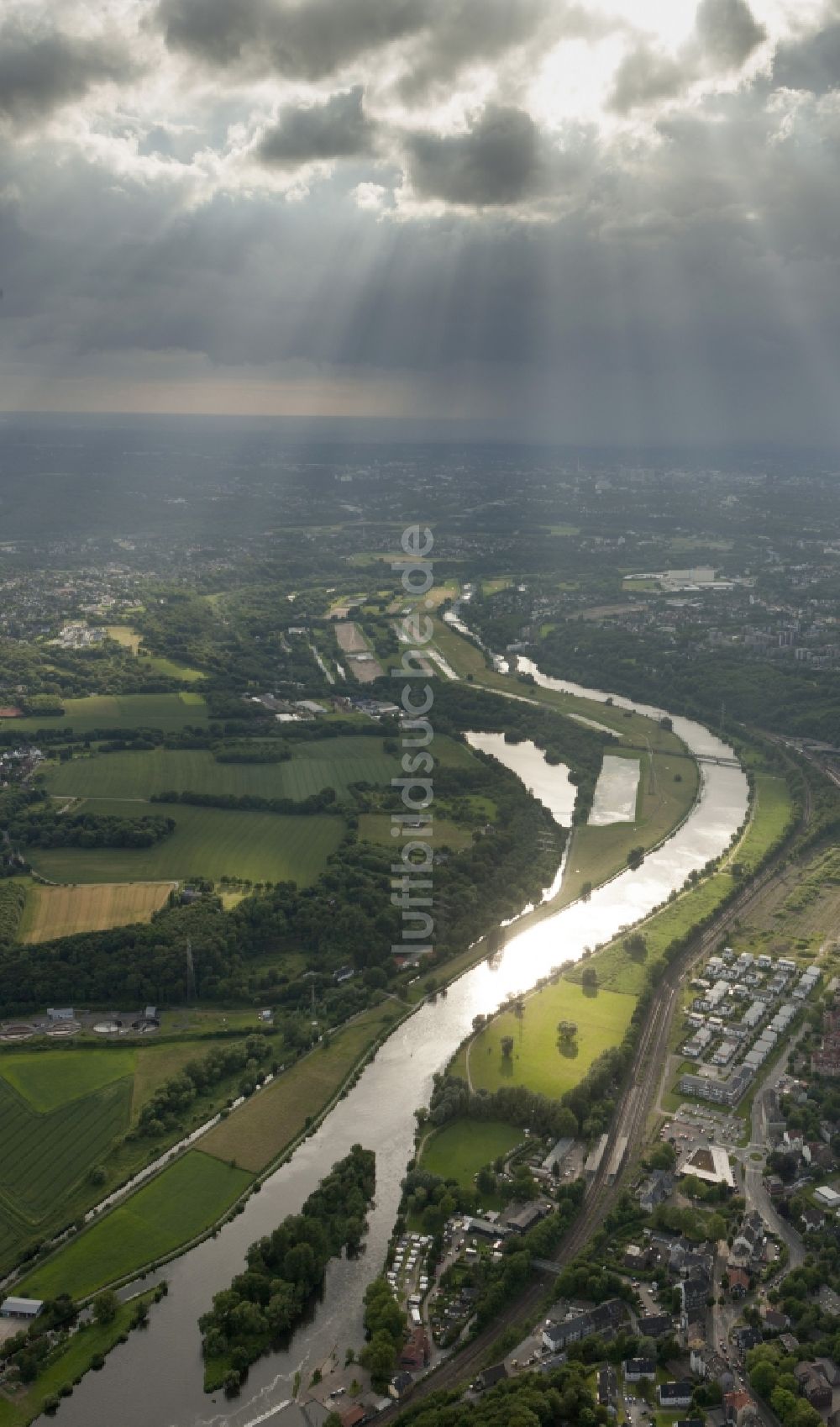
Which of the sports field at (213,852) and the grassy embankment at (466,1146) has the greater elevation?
the sports field at (213,852)

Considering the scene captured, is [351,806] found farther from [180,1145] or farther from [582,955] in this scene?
[180,1145]

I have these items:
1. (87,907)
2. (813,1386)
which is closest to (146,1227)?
(813,1386)

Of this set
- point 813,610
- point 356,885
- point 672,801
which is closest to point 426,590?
point 813,610

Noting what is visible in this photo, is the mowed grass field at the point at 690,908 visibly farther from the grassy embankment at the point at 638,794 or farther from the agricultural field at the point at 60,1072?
the agricultural field at the point at 60,1072

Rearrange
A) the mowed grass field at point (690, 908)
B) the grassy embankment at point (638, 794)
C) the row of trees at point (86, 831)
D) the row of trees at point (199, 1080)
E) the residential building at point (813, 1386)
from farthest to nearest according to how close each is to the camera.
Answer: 1. the row of trees at point (86, 831)
2. the grassy embankment at point (638, 794)
3. the mowed grass field at point (690, 908)
4. the row of trees at point (199, 1080)
5. the residential building at point (813, 1386)

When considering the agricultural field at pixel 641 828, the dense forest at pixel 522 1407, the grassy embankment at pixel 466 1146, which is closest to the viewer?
the dense forest at pixel 522 1407

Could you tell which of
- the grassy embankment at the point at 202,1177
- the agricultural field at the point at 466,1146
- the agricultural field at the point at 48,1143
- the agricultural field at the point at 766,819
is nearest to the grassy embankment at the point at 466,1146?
the agricultural field at the point at 466,1146

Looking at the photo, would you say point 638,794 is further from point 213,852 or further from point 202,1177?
point 202,1177
